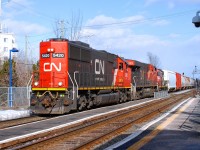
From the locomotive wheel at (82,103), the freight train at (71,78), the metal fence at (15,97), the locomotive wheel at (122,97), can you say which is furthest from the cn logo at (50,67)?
the locomotive wheel at (122,97)

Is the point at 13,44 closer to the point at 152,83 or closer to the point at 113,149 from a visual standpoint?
the point at 152,83

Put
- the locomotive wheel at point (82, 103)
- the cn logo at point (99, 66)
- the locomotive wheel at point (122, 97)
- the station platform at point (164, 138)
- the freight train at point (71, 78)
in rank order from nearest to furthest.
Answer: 1. the station platform at point (164, 138)
2. the freight train at point (71, 78)
3. the locomotive wheel at point (82, 103)
4. the cn logo at point (99, 66)
5. the locomotive wheel at point (122, 97)

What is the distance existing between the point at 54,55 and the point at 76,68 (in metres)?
1.61

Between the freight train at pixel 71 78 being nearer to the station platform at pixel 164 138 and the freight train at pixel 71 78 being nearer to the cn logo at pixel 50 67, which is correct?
the cn logo at pixel 50 67

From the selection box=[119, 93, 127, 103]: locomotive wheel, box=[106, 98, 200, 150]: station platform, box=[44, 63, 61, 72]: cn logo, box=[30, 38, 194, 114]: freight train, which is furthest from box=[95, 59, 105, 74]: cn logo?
box=[106, 98, 200, 150]: station platform

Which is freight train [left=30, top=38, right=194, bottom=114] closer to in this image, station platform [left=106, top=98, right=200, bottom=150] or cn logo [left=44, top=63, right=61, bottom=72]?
cn logo [left=44, top=63, right=61, bottom=72]

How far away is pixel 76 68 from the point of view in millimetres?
19578

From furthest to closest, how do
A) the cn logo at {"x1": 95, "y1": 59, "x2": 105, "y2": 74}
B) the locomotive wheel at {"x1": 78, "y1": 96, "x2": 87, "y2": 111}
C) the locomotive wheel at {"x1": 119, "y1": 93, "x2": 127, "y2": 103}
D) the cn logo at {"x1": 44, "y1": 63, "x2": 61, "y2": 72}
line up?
1. the locomotive wheel at {"x1": 119, "y1": 93, "x2": 127, "y2": 103}
2. the cn logo at {"x1": 95, "y1": 59, "x2": 105, "y2": 74}
3. the locomotive wheel at {"x1": 78, "y1": 96, "x2": 87, "y2": 111}
4. the cn logo at {"x1": 44, "y1": 63, "x2": 61, "y2": 72}

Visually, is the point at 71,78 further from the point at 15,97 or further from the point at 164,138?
the point at 164,138

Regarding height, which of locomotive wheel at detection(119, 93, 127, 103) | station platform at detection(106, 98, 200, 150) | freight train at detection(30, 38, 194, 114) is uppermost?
freight train at detection(30, 38, 194, 114)

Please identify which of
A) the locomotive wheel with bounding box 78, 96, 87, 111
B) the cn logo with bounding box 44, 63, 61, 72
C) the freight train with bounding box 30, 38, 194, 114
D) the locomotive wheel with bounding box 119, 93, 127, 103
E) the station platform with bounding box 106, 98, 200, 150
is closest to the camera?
the station platform with bounding box 106, 98, 200, 150

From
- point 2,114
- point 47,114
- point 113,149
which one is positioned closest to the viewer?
point 113,149

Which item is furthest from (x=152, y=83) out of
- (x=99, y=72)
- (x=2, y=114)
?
(x=2, y=114)

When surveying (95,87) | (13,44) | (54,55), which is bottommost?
(95,87)
